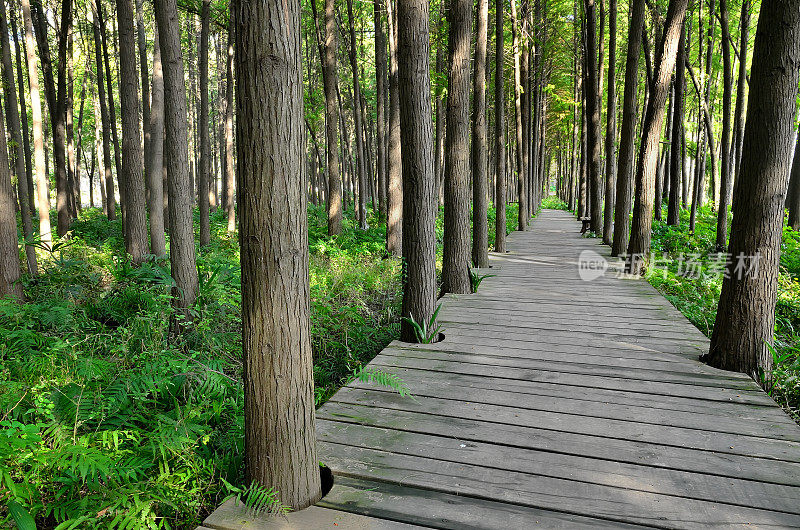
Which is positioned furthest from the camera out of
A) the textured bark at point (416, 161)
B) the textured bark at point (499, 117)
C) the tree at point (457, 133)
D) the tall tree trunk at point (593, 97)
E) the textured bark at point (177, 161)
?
the tall tree trunk at point (593, 97)

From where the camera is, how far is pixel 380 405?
13.0ft

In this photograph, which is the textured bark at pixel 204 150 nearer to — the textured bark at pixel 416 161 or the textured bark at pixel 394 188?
the textured bark at pixel 394 188

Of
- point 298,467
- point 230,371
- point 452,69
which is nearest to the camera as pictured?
point 298,467

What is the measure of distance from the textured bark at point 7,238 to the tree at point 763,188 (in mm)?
8800

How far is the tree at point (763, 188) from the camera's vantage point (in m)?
4.14

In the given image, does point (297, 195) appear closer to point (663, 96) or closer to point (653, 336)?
point (653, 336)

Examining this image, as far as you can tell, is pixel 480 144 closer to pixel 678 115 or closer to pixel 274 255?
pixel 678 115

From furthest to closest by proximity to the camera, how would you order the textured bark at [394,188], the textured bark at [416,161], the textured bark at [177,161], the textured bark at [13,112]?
the textured bark at [394,188] < the textured bark at [13,112] < the textured bark at [177,161] < the textured bark at [416,161]

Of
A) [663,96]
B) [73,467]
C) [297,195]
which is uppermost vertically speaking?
[663,96]

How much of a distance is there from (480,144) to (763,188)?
17.4ft

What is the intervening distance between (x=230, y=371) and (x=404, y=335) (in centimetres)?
196

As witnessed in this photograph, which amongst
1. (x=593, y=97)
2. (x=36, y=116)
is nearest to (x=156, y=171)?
(x=36, y=116)

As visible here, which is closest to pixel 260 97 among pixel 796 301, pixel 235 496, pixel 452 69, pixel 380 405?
pixel 235 496

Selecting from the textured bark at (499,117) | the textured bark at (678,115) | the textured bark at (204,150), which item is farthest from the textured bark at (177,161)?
the textured bark at (678,115)
